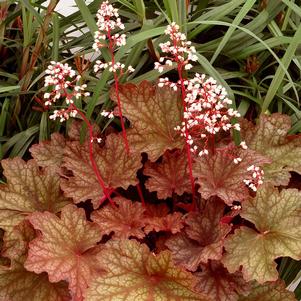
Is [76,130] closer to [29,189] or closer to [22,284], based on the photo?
[29,189]

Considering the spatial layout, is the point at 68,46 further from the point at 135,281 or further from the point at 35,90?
the point at 135,281

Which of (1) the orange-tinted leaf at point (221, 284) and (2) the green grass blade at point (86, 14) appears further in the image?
(2) the green grass blade at point (86, 14)

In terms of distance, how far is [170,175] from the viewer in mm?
1478

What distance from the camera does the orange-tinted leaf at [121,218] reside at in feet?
4.57

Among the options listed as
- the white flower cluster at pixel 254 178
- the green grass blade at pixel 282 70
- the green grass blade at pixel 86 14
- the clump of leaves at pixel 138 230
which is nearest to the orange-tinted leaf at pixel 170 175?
the clump of leaves at pixel 138 230

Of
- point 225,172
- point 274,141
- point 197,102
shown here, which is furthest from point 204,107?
point 274,141

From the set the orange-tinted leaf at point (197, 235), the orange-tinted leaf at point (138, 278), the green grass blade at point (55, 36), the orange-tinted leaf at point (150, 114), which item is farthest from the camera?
the green grass blade at point (55, 36)

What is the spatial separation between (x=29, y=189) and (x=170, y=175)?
1.01ft

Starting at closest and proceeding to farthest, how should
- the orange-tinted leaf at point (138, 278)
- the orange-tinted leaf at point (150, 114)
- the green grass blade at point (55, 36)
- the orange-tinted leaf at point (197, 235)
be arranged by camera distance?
1. the orange-tinted leaf at point (138, 278)
2. the orange-tinted leaf at point (197, 235)
3. the orange-tinted leaf at point (150, 114)
4. the green grass blade at point (55, 36)

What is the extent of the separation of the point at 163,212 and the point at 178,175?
0.29 ft

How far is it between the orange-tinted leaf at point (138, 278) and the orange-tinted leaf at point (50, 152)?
306mm

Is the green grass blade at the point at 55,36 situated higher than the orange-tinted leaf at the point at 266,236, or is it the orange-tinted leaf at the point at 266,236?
the green grass blade at the point at 55,36

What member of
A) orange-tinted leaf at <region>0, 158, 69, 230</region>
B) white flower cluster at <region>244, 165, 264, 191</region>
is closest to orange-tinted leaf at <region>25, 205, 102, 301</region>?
orange-tinted leaf at <region>0, 158, 69, 230</region>

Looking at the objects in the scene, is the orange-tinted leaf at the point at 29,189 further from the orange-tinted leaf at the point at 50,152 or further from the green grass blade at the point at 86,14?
the green grass blade at the point at 86,14
